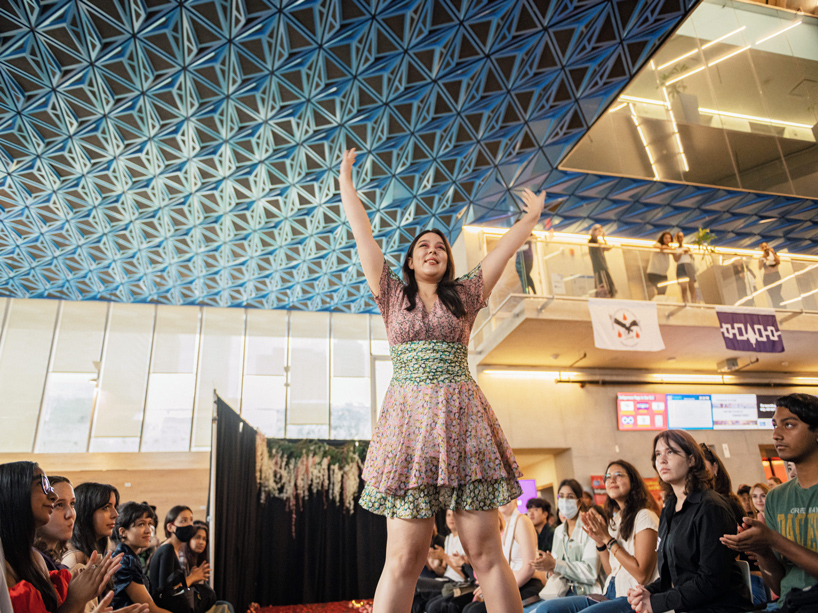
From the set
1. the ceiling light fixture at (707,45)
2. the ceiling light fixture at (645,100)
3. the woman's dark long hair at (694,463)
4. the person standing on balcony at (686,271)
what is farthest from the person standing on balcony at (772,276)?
the woman's dark long hair at (694,463)

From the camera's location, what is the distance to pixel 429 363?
1513mm

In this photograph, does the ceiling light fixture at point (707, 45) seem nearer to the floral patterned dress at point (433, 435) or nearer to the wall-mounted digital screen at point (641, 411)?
the wall-mounted digital screen at point (641, 411)

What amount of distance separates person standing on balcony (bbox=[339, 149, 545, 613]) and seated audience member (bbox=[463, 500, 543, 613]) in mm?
2393

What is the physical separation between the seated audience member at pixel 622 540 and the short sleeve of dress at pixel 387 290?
1457 mm

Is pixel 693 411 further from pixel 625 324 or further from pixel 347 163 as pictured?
pixel 347 163

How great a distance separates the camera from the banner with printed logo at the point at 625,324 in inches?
310

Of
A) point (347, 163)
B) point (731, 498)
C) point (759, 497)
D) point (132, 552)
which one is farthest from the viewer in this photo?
point (759, 497)

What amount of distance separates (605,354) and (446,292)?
8.80 meters

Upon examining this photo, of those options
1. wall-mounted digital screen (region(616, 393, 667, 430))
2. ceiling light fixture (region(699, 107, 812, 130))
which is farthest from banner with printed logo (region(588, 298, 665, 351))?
ceiling light fixture (region(699, 107, 812, 130))

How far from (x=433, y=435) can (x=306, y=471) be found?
7.95m

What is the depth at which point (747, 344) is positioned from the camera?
848 centimetres

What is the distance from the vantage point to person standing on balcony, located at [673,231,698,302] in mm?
8641

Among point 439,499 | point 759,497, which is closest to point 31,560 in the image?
point 439,499

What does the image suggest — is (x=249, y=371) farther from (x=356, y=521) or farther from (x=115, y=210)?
(x=356, y=521)
